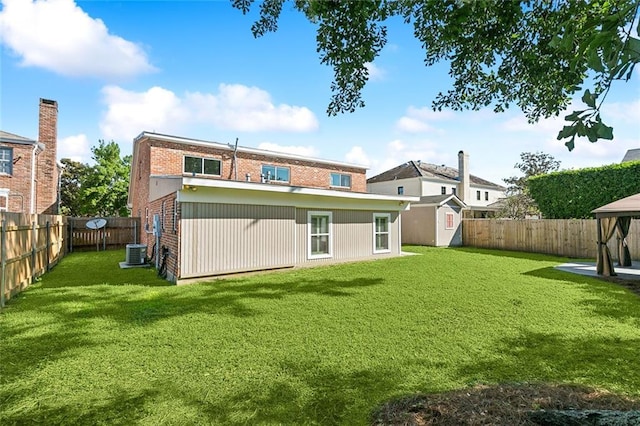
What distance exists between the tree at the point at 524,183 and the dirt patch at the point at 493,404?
868 inches

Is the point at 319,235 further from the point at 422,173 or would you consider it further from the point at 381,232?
the point at 422,173

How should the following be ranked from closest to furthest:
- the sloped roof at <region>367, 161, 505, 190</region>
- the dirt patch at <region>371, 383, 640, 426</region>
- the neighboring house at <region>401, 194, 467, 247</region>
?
the dirt patch at <region>371, 383, 640, 426</region> → the neighboring house at <region>401, 194, 467, 247</region> → the sloped roof at <region>367, 161, 505, 190</region>

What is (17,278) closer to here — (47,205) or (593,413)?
(593,413)

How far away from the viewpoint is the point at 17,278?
6754 millimetres

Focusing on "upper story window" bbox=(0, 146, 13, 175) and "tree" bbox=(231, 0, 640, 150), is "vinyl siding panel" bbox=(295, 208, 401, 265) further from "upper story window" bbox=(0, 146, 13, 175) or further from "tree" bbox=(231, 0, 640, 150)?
"upper story window" bbox=(0, 146, 13, 175)

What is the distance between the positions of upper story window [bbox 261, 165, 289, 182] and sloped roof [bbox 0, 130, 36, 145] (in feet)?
37.3

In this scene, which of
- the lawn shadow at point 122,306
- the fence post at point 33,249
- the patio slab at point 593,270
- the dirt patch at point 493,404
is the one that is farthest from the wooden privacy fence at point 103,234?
the patio slab at point 593,270

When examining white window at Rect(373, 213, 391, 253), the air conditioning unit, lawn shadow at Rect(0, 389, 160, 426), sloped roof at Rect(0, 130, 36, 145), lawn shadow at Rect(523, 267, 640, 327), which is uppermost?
sloped roof at Rect(0, 130, 36, 145)

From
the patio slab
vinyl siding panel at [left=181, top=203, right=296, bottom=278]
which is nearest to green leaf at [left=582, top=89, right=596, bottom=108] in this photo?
vinyl siding panel at [left=181, top=203, right=296, bottom=278]

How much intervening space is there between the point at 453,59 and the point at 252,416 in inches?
166

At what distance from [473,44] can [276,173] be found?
14.6 metres

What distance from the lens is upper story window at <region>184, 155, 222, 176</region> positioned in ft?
48.1

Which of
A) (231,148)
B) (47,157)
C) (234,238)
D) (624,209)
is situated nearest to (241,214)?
(234,238)

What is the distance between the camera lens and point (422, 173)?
92.0 ft
